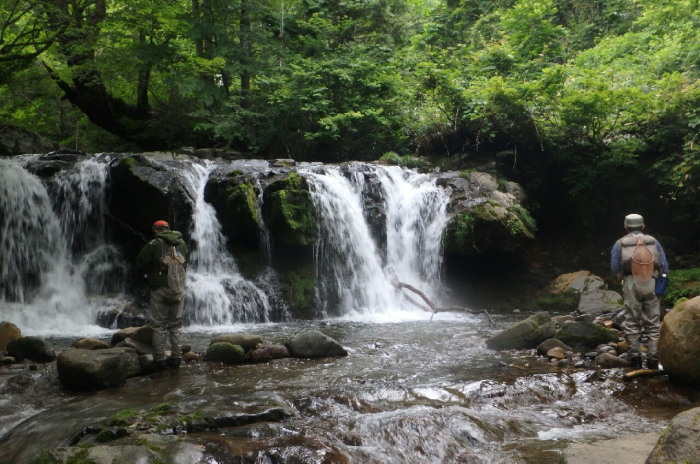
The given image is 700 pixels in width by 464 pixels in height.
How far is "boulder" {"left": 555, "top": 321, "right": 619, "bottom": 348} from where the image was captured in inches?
350

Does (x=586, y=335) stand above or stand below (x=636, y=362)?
above

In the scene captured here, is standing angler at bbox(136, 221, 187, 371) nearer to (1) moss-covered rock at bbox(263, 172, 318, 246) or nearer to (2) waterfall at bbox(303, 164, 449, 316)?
(1) moss-covered rock at bbox(263, 172, 318, 246)

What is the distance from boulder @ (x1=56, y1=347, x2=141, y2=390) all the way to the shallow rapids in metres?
0.19

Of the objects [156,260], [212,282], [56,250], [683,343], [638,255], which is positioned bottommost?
[683,343]

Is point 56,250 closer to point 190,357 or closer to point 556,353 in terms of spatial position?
point 190,357

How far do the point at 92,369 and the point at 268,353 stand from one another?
2629mm

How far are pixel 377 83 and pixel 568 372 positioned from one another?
1356cm

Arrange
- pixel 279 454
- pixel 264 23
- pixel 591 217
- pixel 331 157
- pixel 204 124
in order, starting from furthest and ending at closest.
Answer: pixel 264 23 < pixel 331 157 < pixel 204 124 < pixel 591 217 < pixel 279 454

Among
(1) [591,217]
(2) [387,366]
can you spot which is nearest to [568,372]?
(2) [387,366]

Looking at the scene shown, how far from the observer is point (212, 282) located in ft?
43.6

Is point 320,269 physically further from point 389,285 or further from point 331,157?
point 331,157

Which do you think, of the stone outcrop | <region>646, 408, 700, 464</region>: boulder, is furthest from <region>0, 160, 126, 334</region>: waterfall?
<region>646, 408, 700, 464</region>: boulder

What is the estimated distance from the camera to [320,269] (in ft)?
47.4

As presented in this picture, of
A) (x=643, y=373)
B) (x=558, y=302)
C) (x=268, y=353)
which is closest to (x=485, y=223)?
(x=558, y=302)
